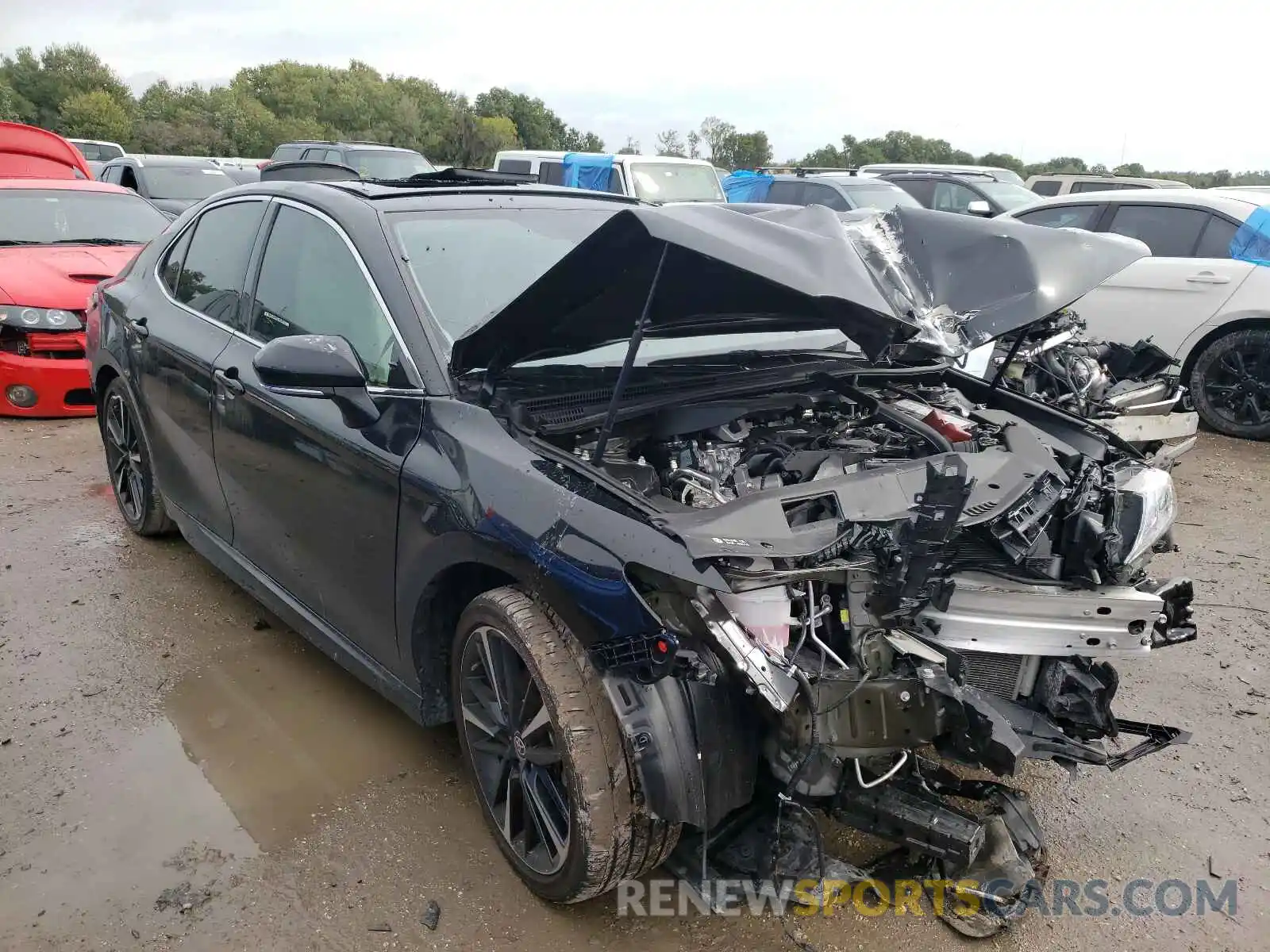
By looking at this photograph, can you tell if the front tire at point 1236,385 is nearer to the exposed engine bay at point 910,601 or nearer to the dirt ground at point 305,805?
the dirt ground at point 305,805

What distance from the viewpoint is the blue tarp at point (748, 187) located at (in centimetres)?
1363

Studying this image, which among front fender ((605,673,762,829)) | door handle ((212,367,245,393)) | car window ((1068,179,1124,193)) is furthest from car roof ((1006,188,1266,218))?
car window ((1068,179,1124,193))

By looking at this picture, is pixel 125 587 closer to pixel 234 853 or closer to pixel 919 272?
pixel 234 853

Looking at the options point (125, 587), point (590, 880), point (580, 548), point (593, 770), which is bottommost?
point (125, 587)

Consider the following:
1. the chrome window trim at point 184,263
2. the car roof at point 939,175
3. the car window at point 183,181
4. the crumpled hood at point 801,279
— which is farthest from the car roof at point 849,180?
the crumpled hood at point 801,279

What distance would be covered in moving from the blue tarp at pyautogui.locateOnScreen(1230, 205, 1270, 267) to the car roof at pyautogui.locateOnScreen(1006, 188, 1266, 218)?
0.09 meters

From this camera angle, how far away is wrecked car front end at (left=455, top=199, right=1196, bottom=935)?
6.99 ft

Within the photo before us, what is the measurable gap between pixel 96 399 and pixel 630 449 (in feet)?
11.4

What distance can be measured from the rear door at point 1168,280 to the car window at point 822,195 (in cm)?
453

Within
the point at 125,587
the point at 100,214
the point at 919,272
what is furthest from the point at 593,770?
the point at 100,214

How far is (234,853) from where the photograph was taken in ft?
8.74

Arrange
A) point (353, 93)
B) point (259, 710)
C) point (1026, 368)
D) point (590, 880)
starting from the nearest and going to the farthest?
point (590, 880) → point (259, 710) → point (1026, 368) → point (353, 93)

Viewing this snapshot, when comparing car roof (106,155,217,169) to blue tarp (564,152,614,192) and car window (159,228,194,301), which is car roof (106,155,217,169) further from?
car window (159,228,194,301)
